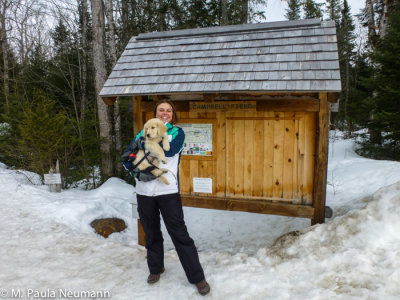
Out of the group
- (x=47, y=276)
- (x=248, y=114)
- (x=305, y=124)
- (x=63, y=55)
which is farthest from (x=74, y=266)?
(x=63, y=55)

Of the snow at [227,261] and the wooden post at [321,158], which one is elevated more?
the wooden post at [321,158]

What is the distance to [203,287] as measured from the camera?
124 inches

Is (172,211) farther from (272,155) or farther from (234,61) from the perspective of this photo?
(234,61)

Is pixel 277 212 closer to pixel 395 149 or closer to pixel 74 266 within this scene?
pixel 74 266

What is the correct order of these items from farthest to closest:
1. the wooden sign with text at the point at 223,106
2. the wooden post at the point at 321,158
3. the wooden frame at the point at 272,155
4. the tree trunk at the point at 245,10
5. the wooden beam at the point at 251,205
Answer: the tree trunk at the point at 245,10 < the wooden sign with text at the point at 223,106 < the wooden beam at the point at 251,205 < the wooden frame at the point at 272,155 < the wooden post at the point at 321,158

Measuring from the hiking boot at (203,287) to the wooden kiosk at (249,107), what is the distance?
1.76m

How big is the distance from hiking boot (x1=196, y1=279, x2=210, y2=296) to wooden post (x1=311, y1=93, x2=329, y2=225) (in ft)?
7.05

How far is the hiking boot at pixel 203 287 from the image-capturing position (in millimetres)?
3131

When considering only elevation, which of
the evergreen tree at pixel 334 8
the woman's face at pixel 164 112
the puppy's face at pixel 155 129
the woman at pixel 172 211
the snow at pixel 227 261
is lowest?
the snow at pixel 227 261

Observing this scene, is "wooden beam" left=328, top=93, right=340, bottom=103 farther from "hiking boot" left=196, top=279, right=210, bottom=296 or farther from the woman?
"hiking boot" left=196, top=279, right=210, bottom=296

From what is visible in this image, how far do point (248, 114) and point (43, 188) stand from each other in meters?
6.06

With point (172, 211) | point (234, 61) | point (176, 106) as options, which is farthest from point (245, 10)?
point (172, 211)

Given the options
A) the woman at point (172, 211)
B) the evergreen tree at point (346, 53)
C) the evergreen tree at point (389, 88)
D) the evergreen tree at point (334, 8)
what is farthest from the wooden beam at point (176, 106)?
the evergreen tree at point (334, 8)

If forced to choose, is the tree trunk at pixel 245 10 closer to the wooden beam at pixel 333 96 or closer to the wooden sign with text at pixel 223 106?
the wooden sign with text at pixel 223 106
